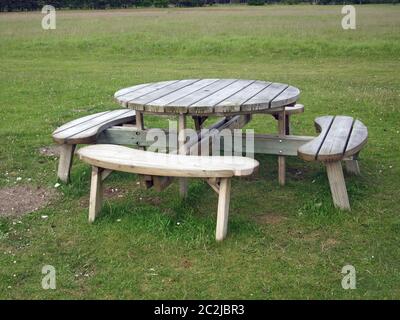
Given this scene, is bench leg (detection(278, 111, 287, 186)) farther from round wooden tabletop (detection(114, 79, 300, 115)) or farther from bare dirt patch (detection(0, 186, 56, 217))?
bare dirt patch (detection(0, 186, 56, 217))

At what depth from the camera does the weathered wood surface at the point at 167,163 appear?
4195 millimetres

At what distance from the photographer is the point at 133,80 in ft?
42.4

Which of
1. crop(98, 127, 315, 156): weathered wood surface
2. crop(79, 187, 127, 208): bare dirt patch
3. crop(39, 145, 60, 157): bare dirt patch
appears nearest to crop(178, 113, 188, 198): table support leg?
crop(98, 127, 315, 156): weathered wood surface

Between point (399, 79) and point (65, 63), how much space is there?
382 inches

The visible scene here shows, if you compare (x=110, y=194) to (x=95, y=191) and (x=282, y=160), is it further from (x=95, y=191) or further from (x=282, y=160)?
(x=282, y=160)

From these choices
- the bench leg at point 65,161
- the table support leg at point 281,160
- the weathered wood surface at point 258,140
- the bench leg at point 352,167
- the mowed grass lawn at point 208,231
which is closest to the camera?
the mowed grass lawn at point 208,231

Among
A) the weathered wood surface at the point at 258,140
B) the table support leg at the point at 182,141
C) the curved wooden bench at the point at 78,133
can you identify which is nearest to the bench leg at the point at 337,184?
the weathered wood surface at the point at 258,140

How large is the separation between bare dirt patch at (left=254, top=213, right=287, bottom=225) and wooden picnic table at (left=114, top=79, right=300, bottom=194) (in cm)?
76

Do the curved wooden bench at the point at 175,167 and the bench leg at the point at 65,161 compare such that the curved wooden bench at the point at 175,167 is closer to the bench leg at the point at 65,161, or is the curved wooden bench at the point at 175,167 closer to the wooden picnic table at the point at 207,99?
the wooden picnic table at the point at 207,99

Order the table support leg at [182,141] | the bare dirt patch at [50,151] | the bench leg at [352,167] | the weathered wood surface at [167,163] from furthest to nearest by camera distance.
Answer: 1. the bare dirt patch at [50,151]
2. the bench leg at [352,167]
3. the table support leg at [182,141]
4. the weathered wood surface at [167,163]

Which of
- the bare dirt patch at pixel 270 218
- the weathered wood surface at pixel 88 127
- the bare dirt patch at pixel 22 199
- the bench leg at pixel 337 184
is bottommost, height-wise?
the bare dirt patch at pixel 270 218

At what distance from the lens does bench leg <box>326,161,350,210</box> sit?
479cm

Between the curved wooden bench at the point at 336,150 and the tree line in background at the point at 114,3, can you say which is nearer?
the curved wooden bench at the point at 336,150
